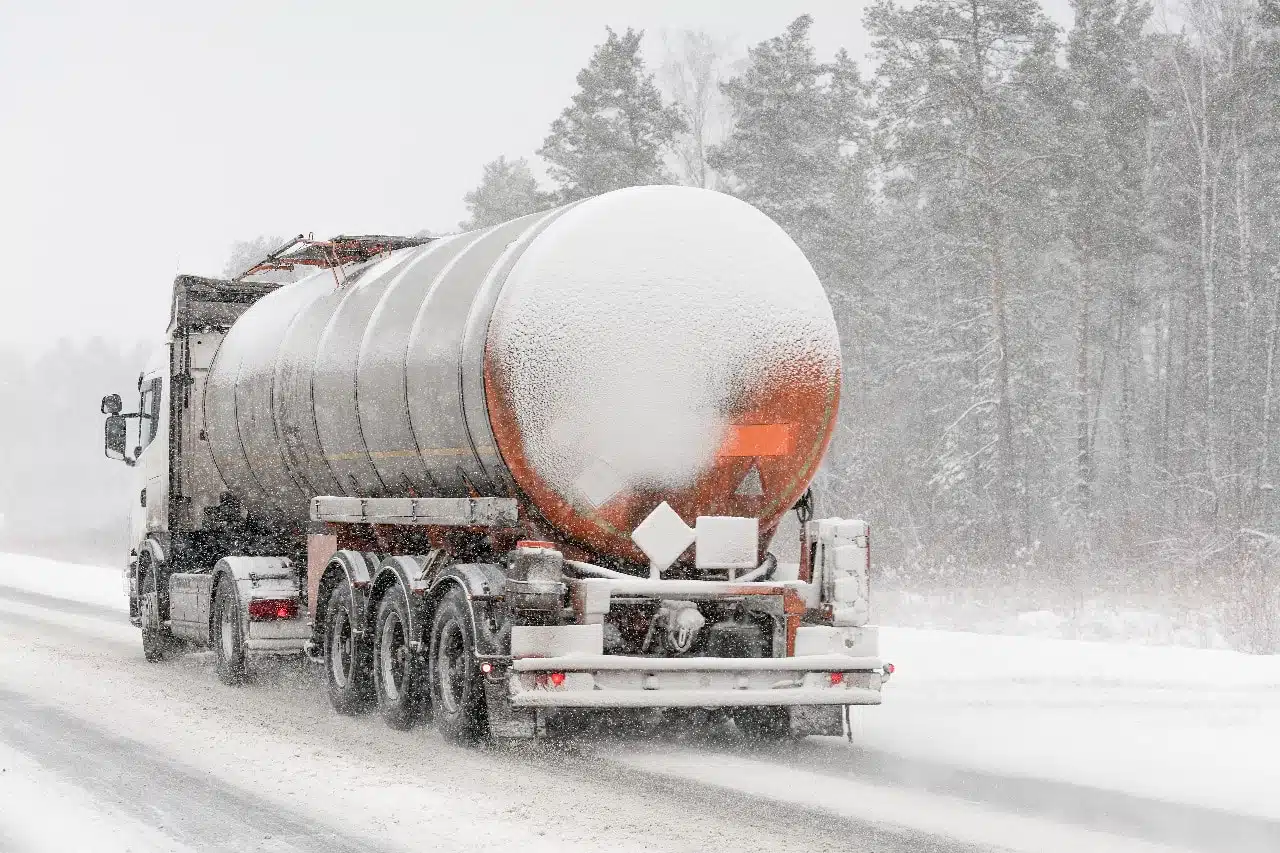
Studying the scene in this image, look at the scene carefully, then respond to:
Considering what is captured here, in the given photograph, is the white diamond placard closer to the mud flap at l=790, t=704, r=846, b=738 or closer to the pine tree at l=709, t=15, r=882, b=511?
the mud flap at l=790, t=704, r=846, b=738

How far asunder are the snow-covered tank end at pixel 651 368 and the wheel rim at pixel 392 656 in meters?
1.99

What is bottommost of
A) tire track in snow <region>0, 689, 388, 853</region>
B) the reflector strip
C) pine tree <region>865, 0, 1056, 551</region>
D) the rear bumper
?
tire track in snow <region>0, 689, 388, 853</region>

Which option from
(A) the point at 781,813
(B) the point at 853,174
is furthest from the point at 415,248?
(B) the point at 853,174

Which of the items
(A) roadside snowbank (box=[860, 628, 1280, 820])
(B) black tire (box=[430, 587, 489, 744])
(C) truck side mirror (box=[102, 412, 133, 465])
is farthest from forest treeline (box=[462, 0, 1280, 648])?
(B) black tire (box=[430, 587, 489, 744])

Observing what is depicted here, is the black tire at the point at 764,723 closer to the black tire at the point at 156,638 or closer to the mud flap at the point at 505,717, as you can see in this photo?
the mud flap at the point at 505,717

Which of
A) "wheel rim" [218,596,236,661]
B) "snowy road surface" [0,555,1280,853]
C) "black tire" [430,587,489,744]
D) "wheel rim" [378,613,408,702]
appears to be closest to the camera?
"snowy road surface" [0,555,1280,853]

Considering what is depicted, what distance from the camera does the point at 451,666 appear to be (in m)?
9.72

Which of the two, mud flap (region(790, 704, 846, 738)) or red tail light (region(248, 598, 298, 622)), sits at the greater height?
red tail light (region(248, 598, 298, 622))

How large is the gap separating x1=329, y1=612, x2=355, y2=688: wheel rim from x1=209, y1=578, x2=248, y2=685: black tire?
61.5 inches

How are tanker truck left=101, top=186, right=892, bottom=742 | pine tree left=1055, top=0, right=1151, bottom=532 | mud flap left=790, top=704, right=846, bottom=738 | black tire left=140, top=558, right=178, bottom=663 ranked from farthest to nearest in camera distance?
pine tree left=1055, top=0, right=1151, bottom=532 → black tire left=140, top=558, right=178, bottom=663 → mud flap left=790, top=704, right=846, bottom=738 → tanker truck left=101, top=186, right=892, bottom=742

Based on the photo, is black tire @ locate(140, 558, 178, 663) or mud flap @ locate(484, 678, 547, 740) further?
black tire @ locate(140, 558, 178, 663)

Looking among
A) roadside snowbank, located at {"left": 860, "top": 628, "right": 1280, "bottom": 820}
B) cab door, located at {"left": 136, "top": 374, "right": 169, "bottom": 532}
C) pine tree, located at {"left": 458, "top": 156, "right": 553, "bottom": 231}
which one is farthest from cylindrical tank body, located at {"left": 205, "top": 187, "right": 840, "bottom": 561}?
pine tree, located at {"left": 458, "top": 156, "right": 553, "bottom": 231}

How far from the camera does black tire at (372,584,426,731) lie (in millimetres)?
10251

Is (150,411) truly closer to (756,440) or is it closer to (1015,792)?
(756,440)
